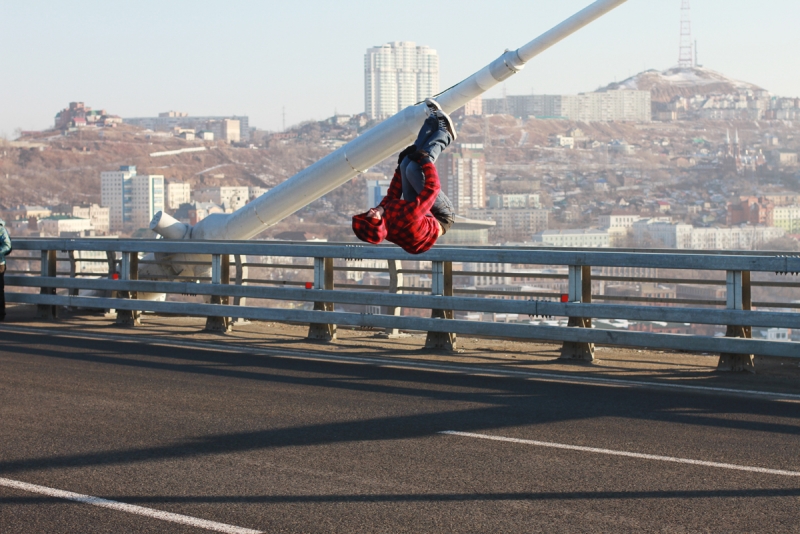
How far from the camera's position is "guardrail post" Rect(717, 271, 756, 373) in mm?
10625

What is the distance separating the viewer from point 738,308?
35.0ft

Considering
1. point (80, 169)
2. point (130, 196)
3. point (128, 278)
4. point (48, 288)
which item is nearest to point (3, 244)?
point (48, 288)

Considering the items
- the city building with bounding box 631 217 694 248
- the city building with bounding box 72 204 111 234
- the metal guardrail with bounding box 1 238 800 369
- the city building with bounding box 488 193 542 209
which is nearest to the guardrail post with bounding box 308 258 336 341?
the metal guardrail with bounding box 1 238 800 369

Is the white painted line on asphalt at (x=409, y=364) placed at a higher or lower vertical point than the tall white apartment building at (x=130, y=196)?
lower

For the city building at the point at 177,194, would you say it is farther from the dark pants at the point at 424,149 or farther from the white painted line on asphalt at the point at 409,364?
the dark pants at the point at 424,149

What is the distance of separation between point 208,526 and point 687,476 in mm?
3272

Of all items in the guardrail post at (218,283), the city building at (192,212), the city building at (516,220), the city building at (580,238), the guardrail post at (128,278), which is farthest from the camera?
the city building at (516,220)

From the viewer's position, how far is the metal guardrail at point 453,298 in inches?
416

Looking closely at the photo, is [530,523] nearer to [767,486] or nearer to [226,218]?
[767,486]

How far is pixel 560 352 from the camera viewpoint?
40.9 ft

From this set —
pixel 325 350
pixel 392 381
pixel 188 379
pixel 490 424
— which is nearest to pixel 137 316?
pixel 325 350

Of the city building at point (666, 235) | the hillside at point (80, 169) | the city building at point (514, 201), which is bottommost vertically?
the city building at point (666, 235)

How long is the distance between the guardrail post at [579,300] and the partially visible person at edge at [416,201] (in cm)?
661

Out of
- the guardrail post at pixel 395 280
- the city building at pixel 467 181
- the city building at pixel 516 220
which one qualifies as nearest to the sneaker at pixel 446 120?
the guardrail post at pixel 395 280
